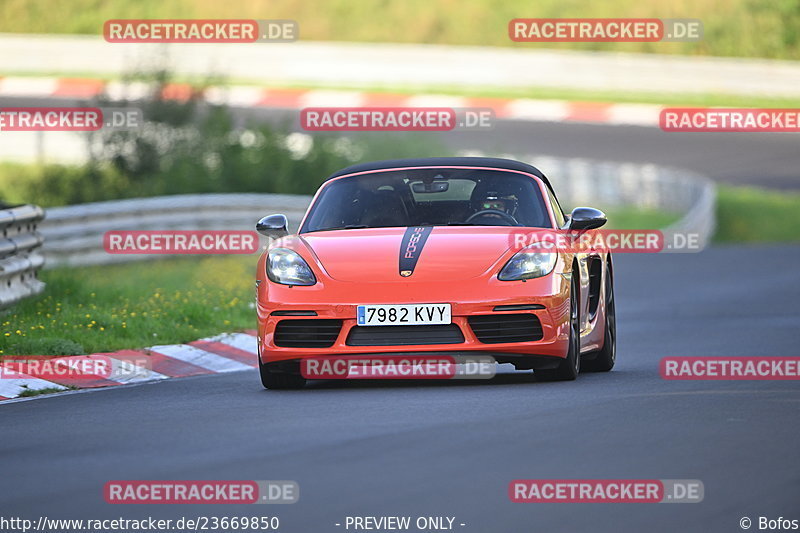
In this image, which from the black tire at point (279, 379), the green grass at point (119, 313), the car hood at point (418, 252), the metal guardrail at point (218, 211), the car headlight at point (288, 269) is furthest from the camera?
the metal guardrail at point (218, 211)

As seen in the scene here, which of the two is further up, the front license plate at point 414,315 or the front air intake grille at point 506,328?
the front license plate at point 414,315

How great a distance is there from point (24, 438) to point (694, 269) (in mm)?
14418

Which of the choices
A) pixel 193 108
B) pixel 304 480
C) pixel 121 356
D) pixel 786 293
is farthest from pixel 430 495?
pixel 193 108

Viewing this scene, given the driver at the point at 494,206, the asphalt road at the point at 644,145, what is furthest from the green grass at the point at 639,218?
the driver at the point at 494,206

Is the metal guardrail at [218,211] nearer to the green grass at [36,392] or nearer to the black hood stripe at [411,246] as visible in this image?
the green grass at [36,392]

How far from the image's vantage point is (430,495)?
5.95 meters

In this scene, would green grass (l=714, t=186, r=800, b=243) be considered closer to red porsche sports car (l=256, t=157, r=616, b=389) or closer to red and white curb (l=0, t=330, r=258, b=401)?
red and white curb (l=0, t=330, r=258, b=401)

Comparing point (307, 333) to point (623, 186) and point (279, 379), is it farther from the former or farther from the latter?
point (623, 186)

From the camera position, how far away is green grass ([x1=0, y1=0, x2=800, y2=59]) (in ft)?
142

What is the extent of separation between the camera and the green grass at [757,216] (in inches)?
1006

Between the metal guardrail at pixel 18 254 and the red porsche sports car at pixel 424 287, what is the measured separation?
272 centimetres

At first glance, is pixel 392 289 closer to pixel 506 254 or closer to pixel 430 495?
pixel 506 254

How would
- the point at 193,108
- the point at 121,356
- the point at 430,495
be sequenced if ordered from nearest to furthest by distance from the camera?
the point at 430,495
the point at 121,356
the point at 193,108

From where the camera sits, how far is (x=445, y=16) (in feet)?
151
